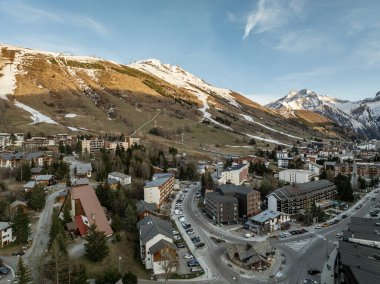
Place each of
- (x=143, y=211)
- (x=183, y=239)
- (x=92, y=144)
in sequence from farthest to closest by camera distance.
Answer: (x=92, y=144) → (x=143, y=211) → (x=183, y=239)

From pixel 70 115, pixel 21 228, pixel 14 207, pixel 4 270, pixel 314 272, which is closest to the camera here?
pixel 4 270

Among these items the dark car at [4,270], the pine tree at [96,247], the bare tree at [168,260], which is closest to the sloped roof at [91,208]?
the pine tree at [96,247]

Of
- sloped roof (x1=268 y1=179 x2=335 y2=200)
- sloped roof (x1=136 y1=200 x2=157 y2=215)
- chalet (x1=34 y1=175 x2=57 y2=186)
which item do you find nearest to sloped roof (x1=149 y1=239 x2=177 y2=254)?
sloped roof (x1=136 y1=200 x2=157 y2=215)

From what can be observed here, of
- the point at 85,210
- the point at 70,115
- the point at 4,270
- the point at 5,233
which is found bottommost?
the point at 4,270

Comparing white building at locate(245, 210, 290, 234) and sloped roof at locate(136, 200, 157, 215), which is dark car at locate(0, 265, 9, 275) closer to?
sloped roof at locate(136, 200, 157, 215)

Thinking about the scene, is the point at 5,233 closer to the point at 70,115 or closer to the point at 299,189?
the point at 299,189

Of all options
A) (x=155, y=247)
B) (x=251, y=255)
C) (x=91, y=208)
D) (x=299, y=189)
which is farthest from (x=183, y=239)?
(x=299, y=189)

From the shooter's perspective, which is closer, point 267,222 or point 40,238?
point 40,238
